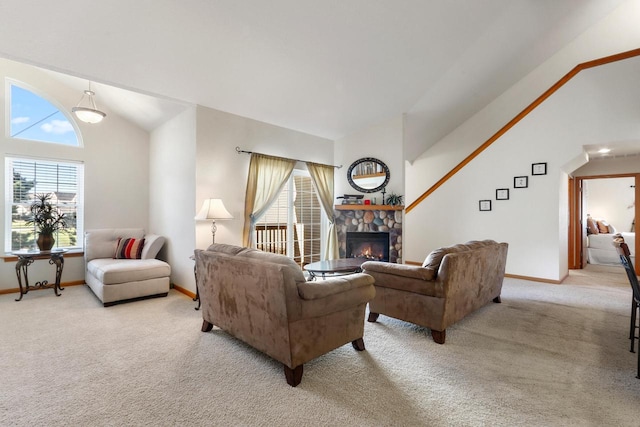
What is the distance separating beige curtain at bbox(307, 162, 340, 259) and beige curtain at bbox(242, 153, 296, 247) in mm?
821

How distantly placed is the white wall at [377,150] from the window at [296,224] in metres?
0.68

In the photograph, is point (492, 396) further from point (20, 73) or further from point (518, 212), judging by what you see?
point (20, 73)

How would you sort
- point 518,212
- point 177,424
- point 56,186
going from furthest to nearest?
point 518,212
point 56,186
point 177,424

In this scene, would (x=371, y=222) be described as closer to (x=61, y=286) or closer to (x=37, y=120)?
(x=61, y=286)

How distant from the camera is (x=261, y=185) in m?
4.85

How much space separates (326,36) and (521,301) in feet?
13.6

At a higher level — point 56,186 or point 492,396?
point 56,186

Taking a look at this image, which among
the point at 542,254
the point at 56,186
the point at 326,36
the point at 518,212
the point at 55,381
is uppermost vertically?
the point at 326,36

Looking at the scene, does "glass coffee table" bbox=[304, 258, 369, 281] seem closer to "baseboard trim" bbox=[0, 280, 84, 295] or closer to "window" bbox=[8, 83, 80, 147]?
"baseboard trim" bbox=[0, 280, 84, 295]

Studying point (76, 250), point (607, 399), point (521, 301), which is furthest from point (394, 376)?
point (76, 250)

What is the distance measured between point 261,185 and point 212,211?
46.0 inches

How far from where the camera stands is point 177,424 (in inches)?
67.7

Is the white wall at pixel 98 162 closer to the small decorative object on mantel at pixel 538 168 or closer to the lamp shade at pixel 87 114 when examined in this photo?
the lamp shade at pixel 87 114

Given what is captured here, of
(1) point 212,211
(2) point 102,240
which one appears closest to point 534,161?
(1) point 212,211
